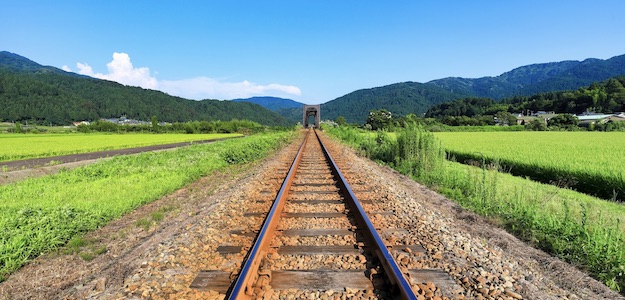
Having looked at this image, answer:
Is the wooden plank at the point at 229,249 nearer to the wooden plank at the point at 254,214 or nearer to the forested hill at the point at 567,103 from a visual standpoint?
the wooden plank at the point at 254,214

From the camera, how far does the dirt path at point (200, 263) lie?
9.11ft

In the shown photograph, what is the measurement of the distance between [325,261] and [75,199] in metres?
6.41

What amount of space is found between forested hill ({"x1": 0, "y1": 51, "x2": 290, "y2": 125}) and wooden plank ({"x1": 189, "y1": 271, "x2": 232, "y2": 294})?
104 m

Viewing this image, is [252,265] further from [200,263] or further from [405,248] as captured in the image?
[405,248]

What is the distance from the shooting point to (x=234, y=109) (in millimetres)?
135375

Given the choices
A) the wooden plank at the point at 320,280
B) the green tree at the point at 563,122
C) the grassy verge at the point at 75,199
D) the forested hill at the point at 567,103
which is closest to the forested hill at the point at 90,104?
the forested hill at the point at 567,103

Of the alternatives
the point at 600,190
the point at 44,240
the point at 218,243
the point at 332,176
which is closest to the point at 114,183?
the point at 44,240

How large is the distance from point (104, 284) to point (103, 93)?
132m

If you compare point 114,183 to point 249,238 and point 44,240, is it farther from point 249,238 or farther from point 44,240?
point 249,238

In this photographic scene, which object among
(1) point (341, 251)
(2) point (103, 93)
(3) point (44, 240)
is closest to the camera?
(1) point (341, 251)

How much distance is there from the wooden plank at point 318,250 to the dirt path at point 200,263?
61cm

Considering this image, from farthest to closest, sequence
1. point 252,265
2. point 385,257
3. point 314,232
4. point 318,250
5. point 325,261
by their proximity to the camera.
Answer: point 314,232, point 318,250, point 325,261, point 385,257, point 252,265

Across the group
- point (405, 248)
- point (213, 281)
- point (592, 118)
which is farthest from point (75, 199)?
point (592, 118)

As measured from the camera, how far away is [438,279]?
Result: 2.78 meters
